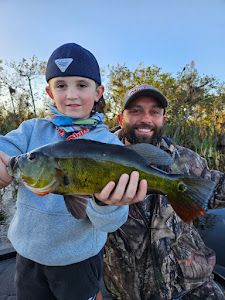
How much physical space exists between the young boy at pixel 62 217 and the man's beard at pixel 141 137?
1.16m

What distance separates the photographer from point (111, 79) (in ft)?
111

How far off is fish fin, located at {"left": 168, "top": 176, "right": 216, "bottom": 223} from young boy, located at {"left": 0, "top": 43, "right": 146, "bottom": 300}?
352 mm

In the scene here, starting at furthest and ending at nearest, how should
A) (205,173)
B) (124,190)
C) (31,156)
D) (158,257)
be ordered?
(205,173), (158,257), (124,190), (31,156)

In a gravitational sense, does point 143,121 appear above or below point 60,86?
below

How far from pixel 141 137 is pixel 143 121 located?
0.57ft

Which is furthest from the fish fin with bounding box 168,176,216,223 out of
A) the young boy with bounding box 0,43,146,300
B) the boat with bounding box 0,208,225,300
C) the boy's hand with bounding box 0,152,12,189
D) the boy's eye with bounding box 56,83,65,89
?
the boat with bounding box 0,208,225,300

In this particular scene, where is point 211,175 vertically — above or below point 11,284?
above

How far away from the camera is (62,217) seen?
183 cm

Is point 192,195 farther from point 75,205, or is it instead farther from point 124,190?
point 75,205

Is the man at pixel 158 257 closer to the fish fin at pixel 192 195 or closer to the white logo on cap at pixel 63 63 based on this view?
the fish fin at pixel 192 195

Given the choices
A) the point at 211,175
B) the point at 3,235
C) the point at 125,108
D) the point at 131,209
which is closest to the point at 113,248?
the point at 131,209

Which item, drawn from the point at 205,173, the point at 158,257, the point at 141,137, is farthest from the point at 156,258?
the point at 141,137

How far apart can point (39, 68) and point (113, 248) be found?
21.5 meters

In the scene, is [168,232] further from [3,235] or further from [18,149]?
[3,235]
